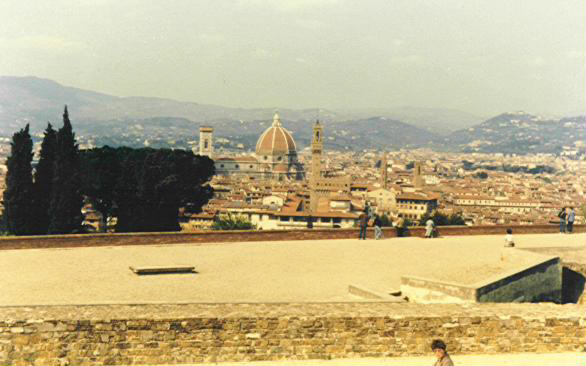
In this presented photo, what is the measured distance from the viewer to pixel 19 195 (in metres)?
16.5

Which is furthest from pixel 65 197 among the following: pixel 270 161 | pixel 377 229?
pixel 270 161

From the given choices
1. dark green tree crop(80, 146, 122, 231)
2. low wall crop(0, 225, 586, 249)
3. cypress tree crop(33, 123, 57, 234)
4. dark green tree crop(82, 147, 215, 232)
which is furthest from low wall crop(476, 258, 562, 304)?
dark green tree crop(80, 146, 122, 231)

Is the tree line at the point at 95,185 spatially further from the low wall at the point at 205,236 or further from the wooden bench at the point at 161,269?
the wooden bench at the point at 161,269

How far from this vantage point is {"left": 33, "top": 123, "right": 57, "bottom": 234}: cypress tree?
54.0 feet

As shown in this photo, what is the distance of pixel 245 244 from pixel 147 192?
7.80m

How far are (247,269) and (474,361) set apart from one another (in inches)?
176

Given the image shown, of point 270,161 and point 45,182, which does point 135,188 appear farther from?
point 270,161

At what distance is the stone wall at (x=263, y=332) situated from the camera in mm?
6434

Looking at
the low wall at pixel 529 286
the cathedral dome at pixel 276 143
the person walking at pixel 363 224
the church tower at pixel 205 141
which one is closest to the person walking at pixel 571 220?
the low wall at pixel 529 286

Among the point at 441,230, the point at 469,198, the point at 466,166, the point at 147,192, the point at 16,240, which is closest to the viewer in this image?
the point at 16,240

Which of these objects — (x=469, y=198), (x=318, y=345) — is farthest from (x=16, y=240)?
(x=469, y=198)

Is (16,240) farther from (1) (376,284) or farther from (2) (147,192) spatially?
(2) (147,192)

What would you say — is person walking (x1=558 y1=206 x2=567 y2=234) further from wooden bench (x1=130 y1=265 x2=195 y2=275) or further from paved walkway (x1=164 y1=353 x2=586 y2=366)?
wooden bench (x1=130 y1=265 x2=195 y2=275)

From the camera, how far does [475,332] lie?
704 cm
